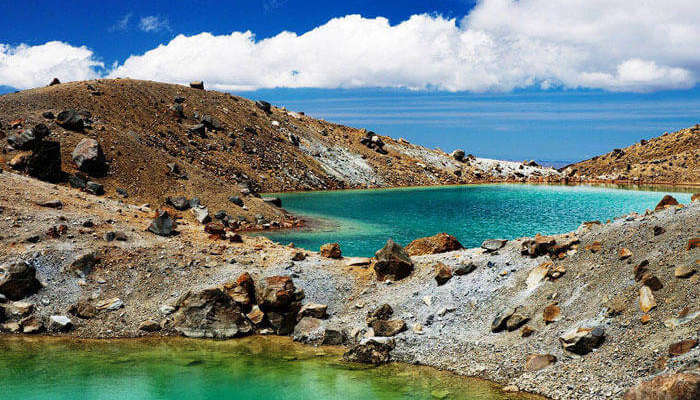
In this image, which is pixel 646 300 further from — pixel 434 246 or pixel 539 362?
pixel 434 246

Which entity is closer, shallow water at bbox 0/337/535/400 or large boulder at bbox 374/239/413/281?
shallow water at bbox 0/337/535/400

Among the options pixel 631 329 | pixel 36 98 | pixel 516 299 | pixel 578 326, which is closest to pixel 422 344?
pixel 516 299

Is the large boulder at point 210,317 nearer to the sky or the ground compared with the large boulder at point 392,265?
nearer to the ground

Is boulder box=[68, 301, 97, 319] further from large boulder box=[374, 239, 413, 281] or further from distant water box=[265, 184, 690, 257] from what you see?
distant water box=[265, 184, 690, 257]

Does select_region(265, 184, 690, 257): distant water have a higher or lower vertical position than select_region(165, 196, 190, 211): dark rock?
lower

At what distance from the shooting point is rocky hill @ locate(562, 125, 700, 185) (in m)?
132

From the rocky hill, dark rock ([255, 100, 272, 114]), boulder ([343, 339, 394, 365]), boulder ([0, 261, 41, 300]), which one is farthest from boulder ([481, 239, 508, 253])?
the rocky hill

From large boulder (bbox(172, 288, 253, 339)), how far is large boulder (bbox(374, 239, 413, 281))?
7.24 meters

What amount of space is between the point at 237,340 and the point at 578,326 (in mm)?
14050

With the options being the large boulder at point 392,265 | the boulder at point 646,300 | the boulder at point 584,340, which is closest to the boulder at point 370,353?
the large boulder at point 392,265

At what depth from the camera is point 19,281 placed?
26.2m

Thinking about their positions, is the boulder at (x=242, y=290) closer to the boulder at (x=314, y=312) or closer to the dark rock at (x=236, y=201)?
the boulder at (x=314, y=312)

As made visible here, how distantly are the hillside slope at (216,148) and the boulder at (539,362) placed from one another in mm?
40808

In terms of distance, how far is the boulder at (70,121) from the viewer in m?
60.5
